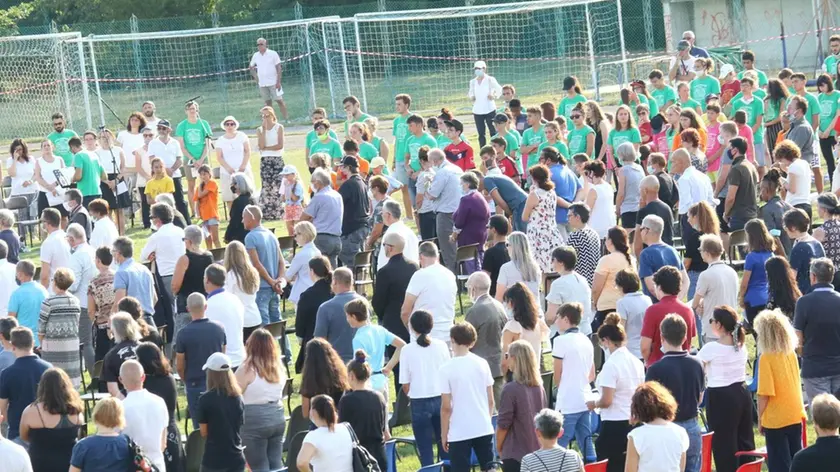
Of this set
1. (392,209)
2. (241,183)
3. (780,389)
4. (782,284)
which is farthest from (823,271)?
(241,183)

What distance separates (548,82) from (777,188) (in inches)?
894

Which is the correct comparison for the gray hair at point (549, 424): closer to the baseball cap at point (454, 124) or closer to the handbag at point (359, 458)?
the handbag at point (359, 458)

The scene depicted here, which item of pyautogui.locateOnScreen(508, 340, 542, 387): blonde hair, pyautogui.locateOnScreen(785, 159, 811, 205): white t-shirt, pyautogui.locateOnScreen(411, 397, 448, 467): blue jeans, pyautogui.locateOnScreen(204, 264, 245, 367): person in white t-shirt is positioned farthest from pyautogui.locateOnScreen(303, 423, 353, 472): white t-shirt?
pyautogui.locateOnScreen(785, 159, 811, 205): white t-shirt

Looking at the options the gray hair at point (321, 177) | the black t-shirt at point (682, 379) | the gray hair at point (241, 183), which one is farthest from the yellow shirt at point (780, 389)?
the gray hair at point (241, 183)

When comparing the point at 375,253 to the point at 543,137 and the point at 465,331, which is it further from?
the point at 465,331

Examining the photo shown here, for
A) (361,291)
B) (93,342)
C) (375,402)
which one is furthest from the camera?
(361,291)

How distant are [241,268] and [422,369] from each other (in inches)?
117

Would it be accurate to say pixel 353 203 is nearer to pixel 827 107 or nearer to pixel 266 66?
pixel 827 107

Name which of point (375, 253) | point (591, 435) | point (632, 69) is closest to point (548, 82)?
point (632, 69)

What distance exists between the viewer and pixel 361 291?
1586 centimetres

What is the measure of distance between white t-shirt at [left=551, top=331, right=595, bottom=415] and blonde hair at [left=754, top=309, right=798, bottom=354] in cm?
124

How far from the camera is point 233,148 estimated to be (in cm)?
2003

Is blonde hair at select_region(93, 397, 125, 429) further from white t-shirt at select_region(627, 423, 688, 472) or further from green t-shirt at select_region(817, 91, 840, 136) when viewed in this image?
green t-shirt at select_region(817, 91, 840, 136)

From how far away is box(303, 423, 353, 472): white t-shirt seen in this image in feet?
28.3
